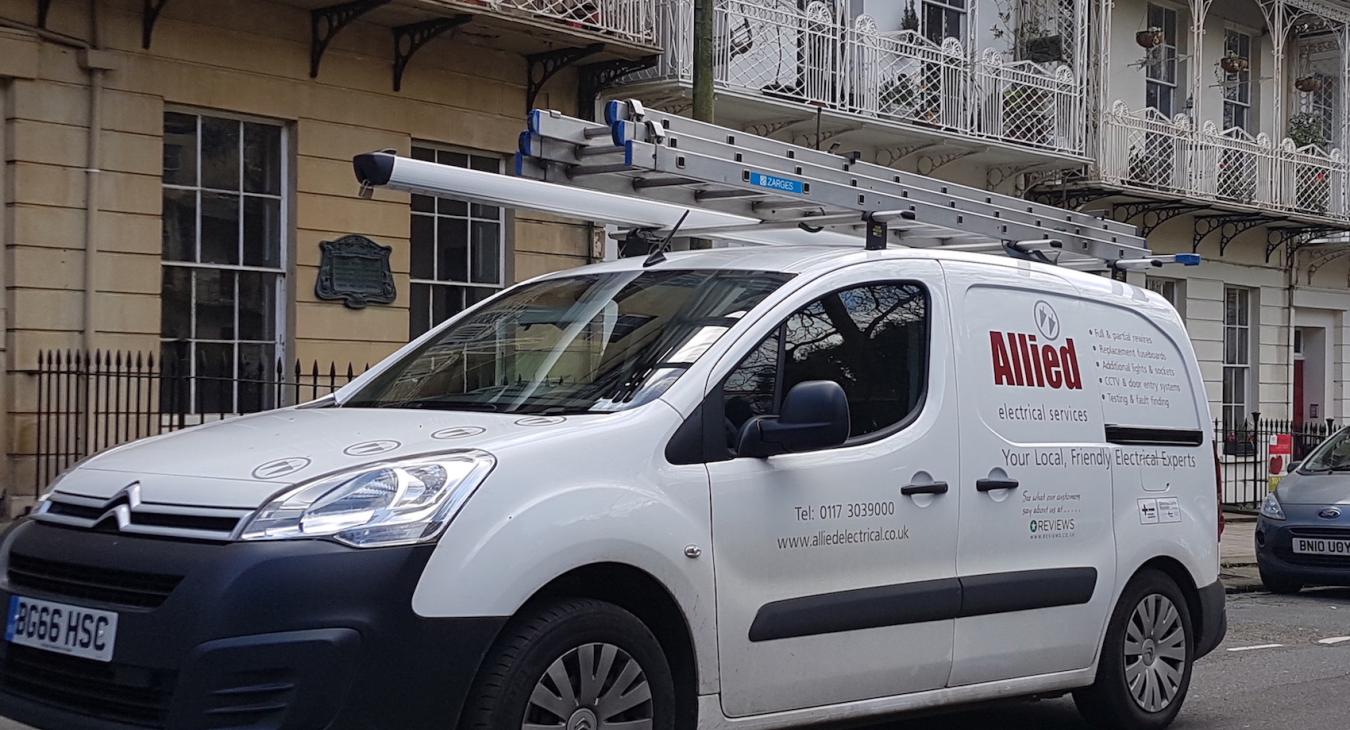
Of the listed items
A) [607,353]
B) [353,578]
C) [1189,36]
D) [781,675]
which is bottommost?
[781,675]

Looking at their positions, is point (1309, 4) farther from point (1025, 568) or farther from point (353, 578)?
point (353, 578)

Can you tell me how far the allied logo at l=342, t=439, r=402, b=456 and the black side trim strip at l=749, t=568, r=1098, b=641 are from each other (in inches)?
53.8

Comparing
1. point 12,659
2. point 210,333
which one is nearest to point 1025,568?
point 12,659

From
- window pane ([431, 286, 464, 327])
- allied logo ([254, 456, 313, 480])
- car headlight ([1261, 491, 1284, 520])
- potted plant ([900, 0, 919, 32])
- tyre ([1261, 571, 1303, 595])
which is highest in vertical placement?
potted plant ([900, 0, 919, 32])

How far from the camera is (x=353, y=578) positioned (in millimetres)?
4289

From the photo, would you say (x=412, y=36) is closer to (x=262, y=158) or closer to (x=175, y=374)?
(x=262, y=158)

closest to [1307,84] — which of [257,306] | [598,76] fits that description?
[598,76]

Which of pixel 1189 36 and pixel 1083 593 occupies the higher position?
pixel 1189 36

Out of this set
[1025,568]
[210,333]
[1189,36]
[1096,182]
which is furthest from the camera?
[1189,36]

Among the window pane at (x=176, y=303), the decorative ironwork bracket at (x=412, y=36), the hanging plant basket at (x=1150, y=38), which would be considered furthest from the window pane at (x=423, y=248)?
the hanging plant basket at (x=1150, y=38)

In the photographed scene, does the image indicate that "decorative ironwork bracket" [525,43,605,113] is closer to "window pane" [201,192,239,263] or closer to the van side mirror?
"window pane" [201,192,239,263]

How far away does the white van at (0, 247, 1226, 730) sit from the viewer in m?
4.31

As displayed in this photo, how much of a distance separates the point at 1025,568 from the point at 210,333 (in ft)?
29.6

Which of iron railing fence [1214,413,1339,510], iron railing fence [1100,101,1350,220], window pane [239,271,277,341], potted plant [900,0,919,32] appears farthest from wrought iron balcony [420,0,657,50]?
iron railing fence [1214,413,1339,510]
